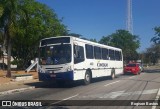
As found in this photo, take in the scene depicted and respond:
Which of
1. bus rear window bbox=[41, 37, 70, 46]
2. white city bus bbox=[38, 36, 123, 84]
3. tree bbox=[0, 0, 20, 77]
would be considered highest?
tree bbox=[0, 0, 20, 77]

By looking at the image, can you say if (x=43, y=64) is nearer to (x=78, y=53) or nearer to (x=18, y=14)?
(x=78, y=53)

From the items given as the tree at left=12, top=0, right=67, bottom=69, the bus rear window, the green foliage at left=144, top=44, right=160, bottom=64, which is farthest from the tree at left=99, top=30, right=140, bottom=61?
the bus rear window

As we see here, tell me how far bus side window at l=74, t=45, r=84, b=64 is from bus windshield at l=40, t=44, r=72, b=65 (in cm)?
49

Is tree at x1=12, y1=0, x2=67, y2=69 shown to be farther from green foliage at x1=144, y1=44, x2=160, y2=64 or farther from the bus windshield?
green foliage at x1=144, y1=44, x2=160, y2=64

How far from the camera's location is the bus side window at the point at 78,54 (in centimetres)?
2062

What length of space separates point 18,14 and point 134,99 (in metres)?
17.8

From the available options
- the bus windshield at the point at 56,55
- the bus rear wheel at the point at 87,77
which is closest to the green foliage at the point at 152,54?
the bus rear wheel at the point at 87,77

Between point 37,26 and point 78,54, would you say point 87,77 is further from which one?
point 37,26

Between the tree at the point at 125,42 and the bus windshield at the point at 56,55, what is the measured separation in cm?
7432

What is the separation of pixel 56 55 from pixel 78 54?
5.17 feet

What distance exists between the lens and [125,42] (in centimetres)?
9675

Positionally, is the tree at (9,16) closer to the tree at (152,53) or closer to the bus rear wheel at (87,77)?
the bus rear wheel at (87,77)

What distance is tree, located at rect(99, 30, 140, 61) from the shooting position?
95725mm

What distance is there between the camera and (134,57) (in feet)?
320
